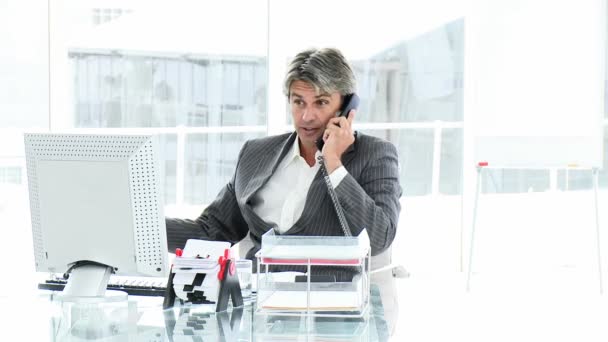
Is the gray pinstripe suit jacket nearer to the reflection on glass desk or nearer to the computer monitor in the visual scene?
the reflection on glass desk

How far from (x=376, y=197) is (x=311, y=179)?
0.83 ft

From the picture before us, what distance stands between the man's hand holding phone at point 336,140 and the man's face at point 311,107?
42 millimetres

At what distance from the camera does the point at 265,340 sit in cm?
166

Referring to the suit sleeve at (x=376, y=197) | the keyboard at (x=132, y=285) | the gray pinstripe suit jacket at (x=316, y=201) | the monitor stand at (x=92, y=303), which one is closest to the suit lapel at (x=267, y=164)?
the gray pinstripe suit jacket at (x=316, y=201)

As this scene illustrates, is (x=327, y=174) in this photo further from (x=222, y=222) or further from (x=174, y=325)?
(x=174, y=325)

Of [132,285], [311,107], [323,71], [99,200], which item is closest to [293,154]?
[311,107]

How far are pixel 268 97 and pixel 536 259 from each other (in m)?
1.87

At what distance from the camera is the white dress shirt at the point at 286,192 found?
8.20 feet

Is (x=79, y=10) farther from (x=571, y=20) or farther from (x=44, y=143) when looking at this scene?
(x=44, y=143)

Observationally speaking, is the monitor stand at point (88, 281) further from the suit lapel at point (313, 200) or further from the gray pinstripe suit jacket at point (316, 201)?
the suit lapel at point (313, 200)

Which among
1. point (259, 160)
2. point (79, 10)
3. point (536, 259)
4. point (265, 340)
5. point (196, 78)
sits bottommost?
point (536, 259)

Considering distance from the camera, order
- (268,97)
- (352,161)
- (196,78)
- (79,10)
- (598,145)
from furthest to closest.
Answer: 1. (196,78)
2. (79,10)
3. (268,97)
4. (598,145)
5. (352,161)

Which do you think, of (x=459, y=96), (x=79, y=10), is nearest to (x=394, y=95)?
(x=459, y=96)

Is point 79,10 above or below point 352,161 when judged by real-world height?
above
